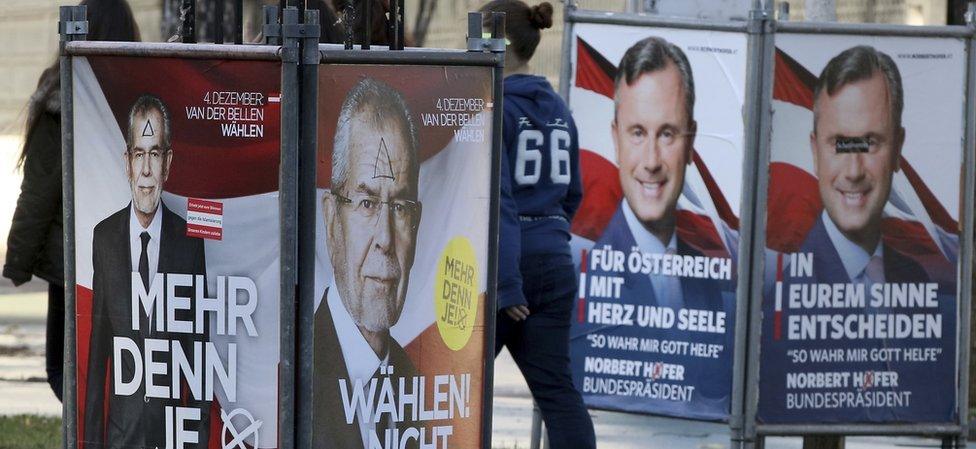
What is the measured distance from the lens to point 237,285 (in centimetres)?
383

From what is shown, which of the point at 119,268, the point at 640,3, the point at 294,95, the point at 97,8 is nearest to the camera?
the point at 294,95

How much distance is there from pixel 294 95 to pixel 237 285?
1.48 feet

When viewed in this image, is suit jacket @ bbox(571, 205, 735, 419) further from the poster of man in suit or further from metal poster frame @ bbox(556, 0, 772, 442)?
the poster of man in suit

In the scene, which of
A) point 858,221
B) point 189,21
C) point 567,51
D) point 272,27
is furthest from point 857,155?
point 272,27

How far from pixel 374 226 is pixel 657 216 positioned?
2.68m

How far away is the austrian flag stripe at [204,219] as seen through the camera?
3.82 m

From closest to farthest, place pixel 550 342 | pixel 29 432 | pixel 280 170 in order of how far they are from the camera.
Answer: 1. pixel 280 170
2. pixel 550 342
3. pixel 29 432

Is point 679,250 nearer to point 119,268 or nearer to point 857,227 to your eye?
point 857,227

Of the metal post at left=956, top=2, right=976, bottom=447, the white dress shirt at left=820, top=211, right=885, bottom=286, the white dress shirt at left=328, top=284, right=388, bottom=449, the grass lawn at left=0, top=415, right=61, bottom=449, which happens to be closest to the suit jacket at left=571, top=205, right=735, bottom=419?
the white dress shirt at left=820, top=211, right=885, bottom=286

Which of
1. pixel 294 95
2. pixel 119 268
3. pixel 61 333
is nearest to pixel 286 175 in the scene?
pixel 294 95

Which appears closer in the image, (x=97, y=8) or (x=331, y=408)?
(x=331, y=408)

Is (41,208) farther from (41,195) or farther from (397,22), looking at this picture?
(397,22)

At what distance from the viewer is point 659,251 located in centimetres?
647

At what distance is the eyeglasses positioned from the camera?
3896mm
